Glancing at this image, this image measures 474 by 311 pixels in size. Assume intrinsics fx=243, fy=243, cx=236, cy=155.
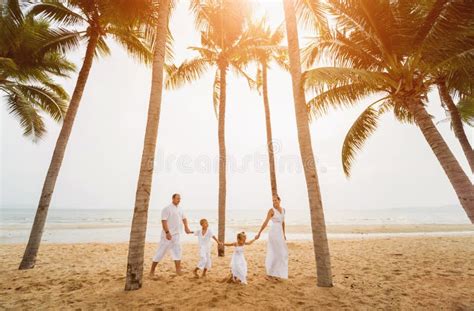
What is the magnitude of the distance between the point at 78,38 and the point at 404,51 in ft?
33.9

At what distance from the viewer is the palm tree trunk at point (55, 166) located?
666 centimetres

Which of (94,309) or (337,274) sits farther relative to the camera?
(337,274)

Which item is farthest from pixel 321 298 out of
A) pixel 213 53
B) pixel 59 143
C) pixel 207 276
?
pixel 213 53

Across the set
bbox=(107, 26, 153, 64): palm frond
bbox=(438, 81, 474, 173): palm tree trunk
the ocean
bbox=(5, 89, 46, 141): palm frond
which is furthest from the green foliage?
the ocean

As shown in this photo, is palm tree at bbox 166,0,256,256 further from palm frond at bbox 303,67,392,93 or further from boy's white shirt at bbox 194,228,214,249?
palm frond at bbox 303,67,392,93

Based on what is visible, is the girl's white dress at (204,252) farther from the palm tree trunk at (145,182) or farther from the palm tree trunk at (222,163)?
the palm tree trunk at (222,163)

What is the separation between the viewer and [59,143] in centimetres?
720

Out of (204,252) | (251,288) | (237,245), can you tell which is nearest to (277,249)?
(237,245)

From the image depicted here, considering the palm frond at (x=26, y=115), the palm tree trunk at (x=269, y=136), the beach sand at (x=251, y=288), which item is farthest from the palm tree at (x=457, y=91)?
the palm frond at (x=26, y=115)

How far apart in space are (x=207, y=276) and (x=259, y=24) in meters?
11.2

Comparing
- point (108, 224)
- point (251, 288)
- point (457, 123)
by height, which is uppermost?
point (457, 123)

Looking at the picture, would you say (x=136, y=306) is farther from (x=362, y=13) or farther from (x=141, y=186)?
(x=362, y=13)

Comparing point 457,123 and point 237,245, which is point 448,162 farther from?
point 457,123

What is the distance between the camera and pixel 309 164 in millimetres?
5281
